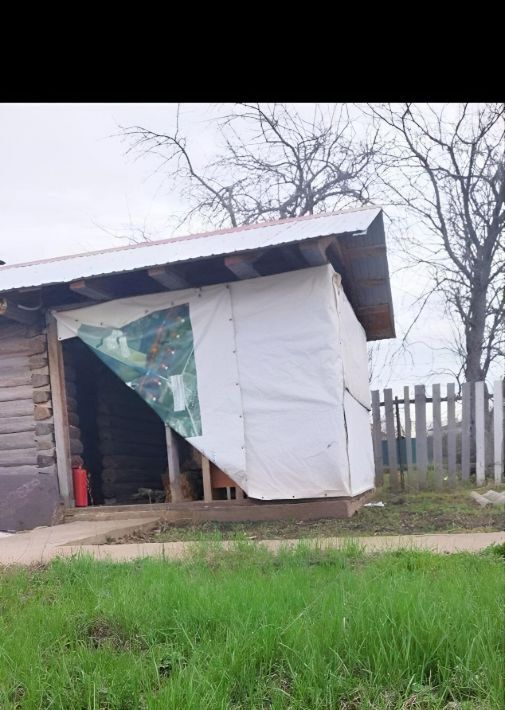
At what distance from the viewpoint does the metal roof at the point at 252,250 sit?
21.3 feet

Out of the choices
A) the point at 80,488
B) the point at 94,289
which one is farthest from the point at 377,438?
the point at 94,289

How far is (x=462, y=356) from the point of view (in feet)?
54.1

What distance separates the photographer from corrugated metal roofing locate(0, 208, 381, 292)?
21.2ft

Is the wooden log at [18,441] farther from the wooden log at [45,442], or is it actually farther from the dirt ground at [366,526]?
the dirt ground at [366,526]

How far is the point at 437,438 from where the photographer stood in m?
11.0

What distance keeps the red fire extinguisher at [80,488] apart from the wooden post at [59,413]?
0.11 m

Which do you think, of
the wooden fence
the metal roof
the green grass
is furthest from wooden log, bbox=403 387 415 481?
the green grass

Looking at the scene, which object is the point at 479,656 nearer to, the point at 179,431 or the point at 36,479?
the point at 179,431

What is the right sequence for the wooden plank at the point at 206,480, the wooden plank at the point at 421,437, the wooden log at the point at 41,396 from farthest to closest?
1. the wooden plank at the point at 421,437
2. the wooden log at the point at 41,396
3. the wooden plank at the point at 206,480

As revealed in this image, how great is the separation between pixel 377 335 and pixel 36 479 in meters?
7.12

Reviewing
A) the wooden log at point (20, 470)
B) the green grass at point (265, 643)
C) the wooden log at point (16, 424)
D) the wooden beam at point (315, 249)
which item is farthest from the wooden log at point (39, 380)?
the green grass at point (265, 643)
